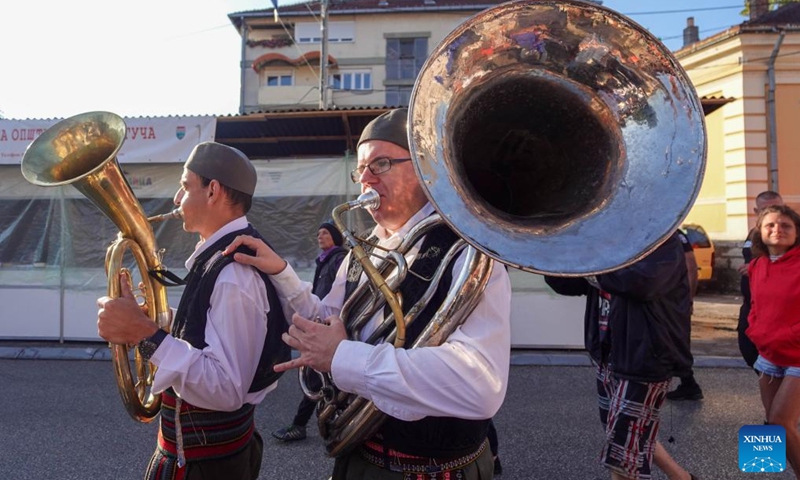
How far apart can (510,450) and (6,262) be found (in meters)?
6.42

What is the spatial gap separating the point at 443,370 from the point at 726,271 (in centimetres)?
1342

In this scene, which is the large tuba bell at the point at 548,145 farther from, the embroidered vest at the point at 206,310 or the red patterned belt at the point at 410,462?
the embroidered vest at the point at 206,310

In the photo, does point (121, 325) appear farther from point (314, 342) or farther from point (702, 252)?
point (702, 252)

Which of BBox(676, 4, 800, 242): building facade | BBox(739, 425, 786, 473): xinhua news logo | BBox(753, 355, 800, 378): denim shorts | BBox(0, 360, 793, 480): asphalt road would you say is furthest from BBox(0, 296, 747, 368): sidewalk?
BBox(676, 4, 800, 242): building facade

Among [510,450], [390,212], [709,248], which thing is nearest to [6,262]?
[510,450]

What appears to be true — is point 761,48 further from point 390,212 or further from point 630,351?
point 390,212

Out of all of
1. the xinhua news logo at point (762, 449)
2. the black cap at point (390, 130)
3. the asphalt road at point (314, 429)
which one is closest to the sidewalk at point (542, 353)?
the asphalt road at point (314, 429)

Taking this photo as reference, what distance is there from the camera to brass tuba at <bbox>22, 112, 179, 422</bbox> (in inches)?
70.4

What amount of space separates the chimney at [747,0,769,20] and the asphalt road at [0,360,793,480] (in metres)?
14.5

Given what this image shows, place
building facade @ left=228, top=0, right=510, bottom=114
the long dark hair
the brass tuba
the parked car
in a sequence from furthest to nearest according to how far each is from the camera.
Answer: building facade @ left=228, top=0, right=510, bottom=114, the parked car, the long dark hair, the brass tuba

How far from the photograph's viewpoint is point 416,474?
→ 1.37 metres

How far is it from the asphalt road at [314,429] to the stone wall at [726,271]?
7839 mm

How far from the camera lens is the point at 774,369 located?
9.63 ft

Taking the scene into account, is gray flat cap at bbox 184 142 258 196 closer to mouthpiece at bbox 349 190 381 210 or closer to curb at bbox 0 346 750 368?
mouthpiece at bbox 349 190 381 210
